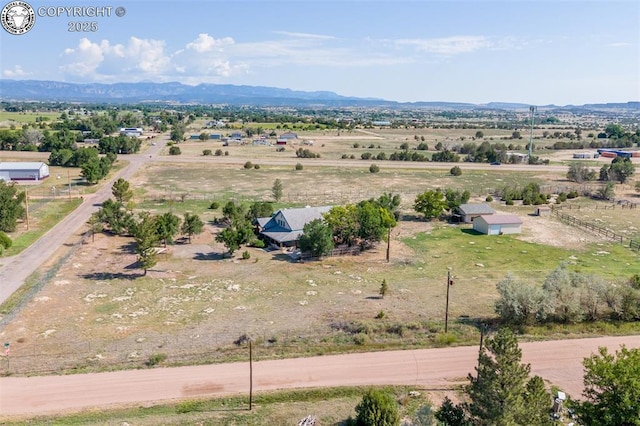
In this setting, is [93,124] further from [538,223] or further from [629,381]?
[629,381]

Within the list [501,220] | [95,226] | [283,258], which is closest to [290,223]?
[283,258]

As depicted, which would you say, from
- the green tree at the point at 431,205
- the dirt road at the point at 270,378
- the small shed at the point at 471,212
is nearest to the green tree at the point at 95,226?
the dirt road at the point at 270,378

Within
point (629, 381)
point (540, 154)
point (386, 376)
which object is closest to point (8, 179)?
point (386, 376)

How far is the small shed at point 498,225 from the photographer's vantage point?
59.1 metres

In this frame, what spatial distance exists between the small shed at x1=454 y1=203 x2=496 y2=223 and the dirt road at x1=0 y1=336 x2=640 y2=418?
111 feet

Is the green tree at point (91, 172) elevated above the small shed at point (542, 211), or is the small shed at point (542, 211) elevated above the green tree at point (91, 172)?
the green tree at point (91, 172)

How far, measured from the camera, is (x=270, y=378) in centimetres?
2684

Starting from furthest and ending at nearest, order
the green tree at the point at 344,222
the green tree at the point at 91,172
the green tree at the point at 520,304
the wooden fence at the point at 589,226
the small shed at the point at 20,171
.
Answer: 1. the small shed at the point at 20,171
2. the green tree at the point at 91,172
3. the wooden fence at the point at 589,226
4. the green tree at the point at 344,222
5. the green tree at the point at 520,304

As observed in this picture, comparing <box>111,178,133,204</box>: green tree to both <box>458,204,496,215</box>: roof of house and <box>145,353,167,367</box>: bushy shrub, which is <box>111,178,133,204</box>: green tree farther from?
<box>458,204,496,215</box>: roof of house

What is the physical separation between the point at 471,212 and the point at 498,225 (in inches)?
200

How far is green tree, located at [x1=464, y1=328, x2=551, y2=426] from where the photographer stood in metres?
18.1

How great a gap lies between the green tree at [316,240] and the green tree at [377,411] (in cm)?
2678

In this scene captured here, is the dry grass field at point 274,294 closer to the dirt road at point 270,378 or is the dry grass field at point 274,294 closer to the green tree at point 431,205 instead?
the dirt road at point 270,378

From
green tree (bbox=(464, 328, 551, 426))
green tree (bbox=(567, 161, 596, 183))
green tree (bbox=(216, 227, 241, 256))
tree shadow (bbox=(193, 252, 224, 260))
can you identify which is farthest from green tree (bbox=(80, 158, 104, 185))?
green tree (bbox=(567, 161, 596, 183))
